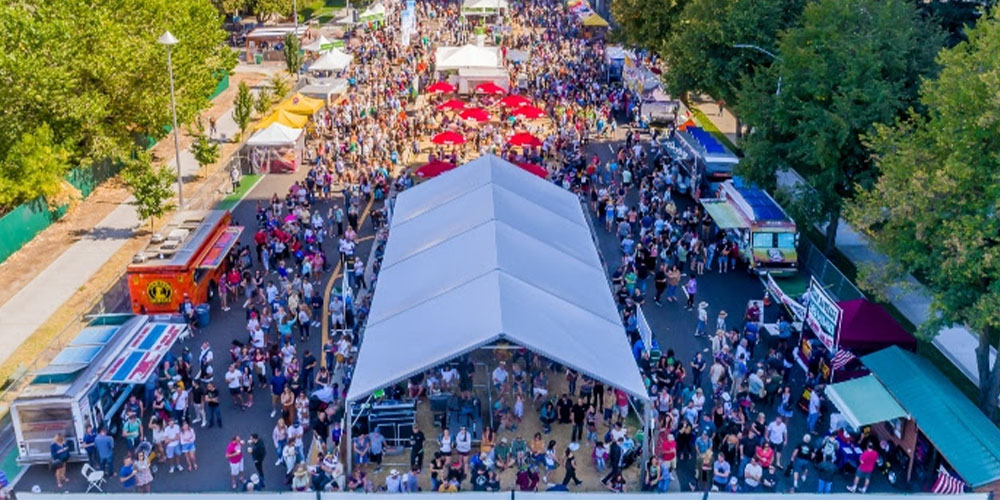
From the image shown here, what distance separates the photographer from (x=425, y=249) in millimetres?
25281

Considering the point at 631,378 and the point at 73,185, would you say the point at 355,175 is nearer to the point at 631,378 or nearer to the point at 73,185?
the point at 73,185

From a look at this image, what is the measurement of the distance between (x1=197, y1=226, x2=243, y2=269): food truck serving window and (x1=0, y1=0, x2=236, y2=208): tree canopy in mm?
7192

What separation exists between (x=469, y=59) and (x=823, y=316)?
112 feet

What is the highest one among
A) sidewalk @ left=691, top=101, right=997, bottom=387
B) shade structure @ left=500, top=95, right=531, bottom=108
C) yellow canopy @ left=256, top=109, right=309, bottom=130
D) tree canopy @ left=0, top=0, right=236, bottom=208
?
tree canopy @ left=0, top=0, right=236, bottom=208

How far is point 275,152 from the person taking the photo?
133 feet

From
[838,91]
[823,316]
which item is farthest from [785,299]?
[838,91]

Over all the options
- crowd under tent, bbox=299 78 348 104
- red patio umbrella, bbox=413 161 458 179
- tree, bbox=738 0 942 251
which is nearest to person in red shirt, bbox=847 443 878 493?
tree, bbox=738 0 942 251

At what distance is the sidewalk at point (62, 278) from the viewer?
26.2 metres

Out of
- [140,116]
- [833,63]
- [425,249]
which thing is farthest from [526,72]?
[425,249]

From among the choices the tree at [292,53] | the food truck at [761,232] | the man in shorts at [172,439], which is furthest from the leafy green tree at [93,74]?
the food truck at [761,232]

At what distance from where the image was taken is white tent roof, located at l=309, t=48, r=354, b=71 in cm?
5534

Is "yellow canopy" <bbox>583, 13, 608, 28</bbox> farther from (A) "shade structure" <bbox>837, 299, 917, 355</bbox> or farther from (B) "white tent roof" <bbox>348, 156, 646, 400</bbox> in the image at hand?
(A) "shade structure" <bbox>837, 299, 917, 355</bbox>

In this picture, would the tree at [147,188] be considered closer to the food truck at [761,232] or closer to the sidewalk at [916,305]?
the food truck at [761,232]

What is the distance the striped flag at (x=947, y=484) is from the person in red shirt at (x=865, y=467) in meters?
1.18
